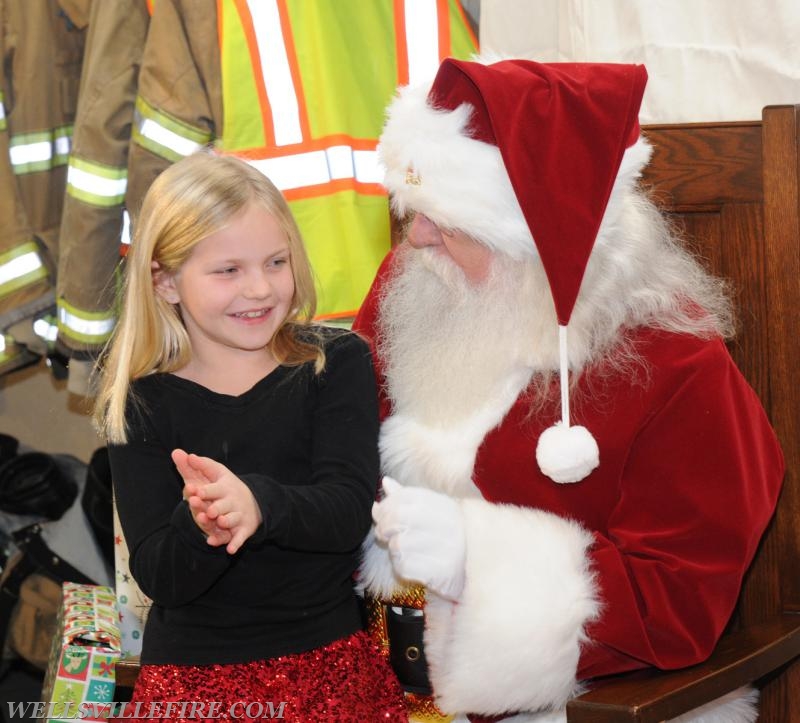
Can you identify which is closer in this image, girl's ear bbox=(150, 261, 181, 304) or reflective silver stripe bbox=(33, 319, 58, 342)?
girl's ear bbox=(150, 261, 181, 304)

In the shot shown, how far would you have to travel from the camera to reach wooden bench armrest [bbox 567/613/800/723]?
4.46ft

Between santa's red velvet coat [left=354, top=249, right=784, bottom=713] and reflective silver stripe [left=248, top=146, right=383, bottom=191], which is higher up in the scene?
reflective silver stripe [left=248, top=146, right=383, bottom=191]

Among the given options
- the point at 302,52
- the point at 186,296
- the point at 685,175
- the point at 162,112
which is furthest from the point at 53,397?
the point at 685,175

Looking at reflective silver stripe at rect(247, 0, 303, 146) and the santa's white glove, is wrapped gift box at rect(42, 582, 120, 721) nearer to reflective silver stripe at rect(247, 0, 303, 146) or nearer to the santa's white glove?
the santa's white glove

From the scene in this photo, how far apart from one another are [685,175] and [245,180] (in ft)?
2.54

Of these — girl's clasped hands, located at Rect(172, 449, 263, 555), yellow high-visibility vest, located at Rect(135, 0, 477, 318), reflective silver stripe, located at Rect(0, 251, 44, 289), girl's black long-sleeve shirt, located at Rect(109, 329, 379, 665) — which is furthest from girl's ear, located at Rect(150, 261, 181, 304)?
reflective silver stripe, located at Rect(0, 251, 44, 289)

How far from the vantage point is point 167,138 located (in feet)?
8.57

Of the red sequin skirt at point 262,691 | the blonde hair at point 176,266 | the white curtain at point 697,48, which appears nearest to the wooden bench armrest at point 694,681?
the red sequin skirt at point 262,691

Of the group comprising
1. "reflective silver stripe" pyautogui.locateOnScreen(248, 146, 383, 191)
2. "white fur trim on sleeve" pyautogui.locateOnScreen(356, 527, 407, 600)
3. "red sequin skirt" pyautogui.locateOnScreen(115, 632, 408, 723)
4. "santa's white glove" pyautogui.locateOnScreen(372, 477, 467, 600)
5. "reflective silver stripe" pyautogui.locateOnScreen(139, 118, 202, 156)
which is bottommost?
"red sequin skirt" pyautogui.locateOnScreen(115, 632, 408, 723)

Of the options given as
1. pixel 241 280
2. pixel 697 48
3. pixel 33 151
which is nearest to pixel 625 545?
pixel 241 280

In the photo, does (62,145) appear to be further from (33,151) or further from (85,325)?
(85,325)

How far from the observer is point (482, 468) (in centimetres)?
175

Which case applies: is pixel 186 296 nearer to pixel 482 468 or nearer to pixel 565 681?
pixel 482 468

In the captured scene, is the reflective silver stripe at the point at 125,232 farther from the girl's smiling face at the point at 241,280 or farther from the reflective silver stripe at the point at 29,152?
the girl's smiling face at the point at 241,280
